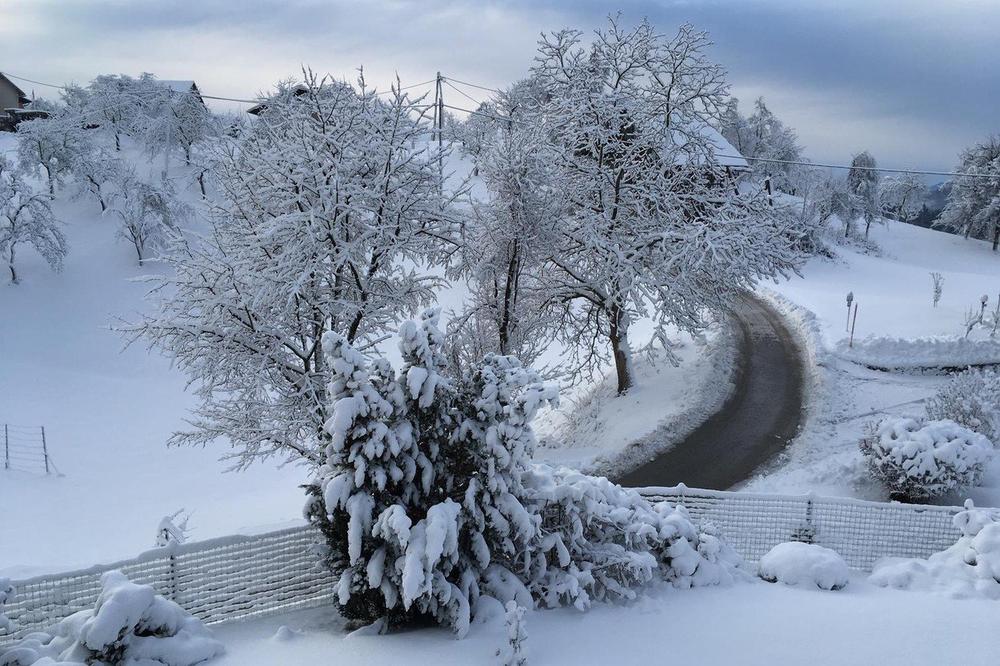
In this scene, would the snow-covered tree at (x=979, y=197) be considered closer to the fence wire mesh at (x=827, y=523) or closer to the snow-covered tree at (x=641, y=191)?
the snow-covered tree at (x=641, y=191)

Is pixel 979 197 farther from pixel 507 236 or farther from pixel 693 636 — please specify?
pixel 693 636

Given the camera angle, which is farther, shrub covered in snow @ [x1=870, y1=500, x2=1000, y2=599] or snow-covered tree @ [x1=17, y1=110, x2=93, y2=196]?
snow-covered tree @ [x1=17, y1=110, x2=93, y2=196]

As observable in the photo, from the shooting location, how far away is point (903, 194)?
2702 inches

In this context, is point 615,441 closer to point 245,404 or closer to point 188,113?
point 245,404

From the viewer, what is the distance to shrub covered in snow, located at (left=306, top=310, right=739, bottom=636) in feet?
21.5

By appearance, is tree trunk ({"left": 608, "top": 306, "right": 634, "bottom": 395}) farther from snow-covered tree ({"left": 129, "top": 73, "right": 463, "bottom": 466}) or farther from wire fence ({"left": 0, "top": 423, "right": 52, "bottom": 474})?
wire fence ({"left": 0, "top": 423, "right": 52, "bottom": 474})

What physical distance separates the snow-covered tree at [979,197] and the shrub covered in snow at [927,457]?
4541cm

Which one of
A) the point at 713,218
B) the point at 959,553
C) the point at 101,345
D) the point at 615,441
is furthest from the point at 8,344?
the point at 959,553

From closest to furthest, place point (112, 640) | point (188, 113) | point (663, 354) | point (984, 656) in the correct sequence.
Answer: point (112, 640) < point (984, 656) < point (663, 354) < point (188, 113)

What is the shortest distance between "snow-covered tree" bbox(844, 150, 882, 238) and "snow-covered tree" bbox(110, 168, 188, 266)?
148 ft

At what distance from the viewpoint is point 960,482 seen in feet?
39.3

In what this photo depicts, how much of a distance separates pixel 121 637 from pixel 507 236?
37.2 feet

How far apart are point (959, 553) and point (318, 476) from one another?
7.96m

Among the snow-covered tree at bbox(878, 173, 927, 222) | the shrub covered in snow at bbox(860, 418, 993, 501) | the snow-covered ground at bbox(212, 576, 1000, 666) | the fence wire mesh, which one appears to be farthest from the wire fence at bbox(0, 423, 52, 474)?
the snow-covered tree at bbox(878, 173, 927, 222)
